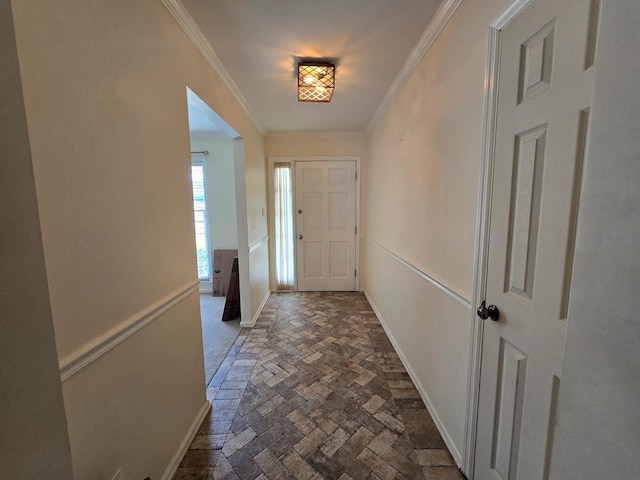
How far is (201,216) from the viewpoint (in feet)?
13.6

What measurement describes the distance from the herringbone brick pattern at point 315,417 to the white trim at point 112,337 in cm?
87

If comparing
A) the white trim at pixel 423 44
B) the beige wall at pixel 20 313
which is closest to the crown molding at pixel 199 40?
the beige wall at pixel 20 313

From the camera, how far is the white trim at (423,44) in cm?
138

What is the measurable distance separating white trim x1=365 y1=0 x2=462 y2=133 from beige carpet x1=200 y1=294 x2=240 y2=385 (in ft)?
9.39

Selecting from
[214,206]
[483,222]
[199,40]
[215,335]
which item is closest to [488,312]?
[483,222]

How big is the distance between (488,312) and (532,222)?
0.42 m

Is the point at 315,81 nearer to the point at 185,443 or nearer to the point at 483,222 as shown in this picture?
the point at 483,222

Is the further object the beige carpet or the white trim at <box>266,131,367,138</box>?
the white trim at <box>266,131,367,138</box>

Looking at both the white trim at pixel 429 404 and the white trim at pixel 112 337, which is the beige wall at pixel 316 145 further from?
the white trim at pixel 112 337

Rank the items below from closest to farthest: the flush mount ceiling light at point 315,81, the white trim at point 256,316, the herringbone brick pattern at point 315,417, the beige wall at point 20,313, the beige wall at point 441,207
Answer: the beige wall at point 20,313 < the beige wall at point 441,207 < the herringbone brick pattern at point 315,417 < the flush mount ceiling light at point 315,81 < the white trim at point 256,316

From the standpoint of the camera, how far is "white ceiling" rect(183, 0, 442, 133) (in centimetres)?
143

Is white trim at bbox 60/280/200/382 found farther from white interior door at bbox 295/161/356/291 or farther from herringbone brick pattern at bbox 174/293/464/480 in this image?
white interior door at bbox 295/161/356/291

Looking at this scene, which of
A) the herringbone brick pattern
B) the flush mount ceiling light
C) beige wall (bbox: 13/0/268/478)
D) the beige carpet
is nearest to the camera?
beige wall (bbox: 13/0/268/478)

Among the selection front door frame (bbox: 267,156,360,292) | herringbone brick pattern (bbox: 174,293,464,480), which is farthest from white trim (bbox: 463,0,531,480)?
front door frame (bbox: 267,156,360,292)
